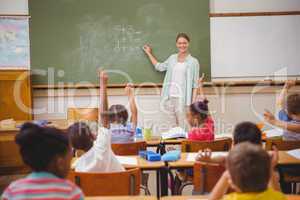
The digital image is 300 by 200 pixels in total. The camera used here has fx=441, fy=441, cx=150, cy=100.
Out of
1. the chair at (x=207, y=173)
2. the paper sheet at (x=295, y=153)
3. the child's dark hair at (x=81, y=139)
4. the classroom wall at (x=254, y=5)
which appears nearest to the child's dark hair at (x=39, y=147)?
the child's dark hair at (x=81, y=139)

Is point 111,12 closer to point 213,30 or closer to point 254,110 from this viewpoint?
point 213,30

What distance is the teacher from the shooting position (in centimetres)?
648

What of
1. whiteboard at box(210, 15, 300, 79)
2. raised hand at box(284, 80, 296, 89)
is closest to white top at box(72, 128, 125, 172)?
raised hand at box(284, 80, 296, 89)

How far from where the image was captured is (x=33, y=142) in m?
1.85

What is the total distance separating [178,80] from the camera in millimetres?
6570

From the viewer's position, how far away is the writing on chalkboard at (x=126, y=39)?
664 centimetres

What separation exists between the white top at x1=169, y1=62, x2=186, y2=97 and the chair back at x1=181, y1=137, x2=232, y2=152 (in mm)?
2850

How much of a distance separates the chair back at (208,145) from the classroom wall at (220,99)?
3073mm

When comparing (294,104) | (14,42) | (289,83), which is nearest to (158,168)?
(294,104)

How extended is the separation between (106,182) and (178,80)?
4.21 metres

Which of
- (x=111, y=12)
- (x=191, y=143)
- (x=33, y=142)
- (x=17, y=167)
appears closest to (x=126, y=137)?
(x=191, y=143)

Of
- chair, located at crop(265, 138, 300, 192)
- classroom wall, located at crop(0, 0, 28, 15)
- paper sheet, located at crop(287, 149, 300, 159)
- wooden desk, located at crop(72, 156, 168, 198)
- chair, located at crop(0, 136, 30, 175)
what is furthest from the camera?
classroom wall, located at crop(0, 0, 28, 15)

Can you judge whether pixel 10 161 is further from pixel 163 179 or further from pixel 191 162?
pixel 191 162

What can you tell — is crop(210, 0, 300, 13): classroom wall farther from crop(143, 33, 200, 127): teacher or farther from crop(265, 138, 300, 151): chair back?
crop(265, 138, 300, 151): chair back
